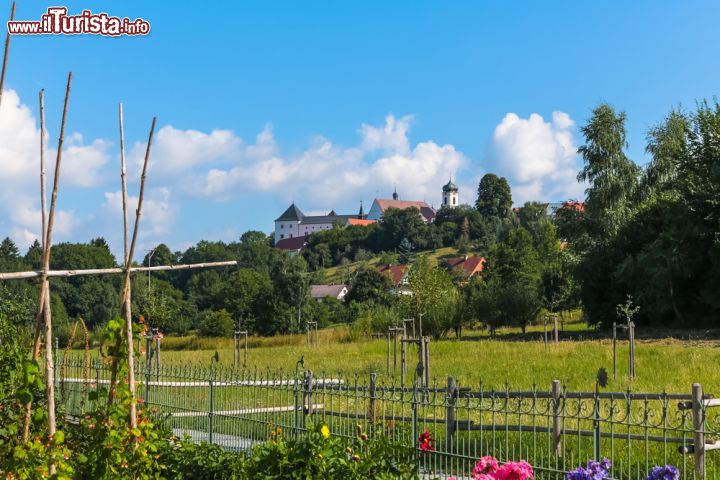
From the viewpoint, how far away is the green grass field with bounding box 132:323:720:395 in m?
17.2

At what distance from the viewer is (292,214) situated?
195000 mm

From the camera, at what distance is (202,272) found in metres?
92.4

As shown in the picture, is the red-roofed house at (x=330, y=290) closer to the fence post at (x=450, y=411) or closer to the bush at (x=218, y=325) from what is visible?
the bush at (x=218, y=325)

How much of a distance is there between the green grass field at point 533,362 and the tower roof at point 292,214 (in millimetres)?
162005

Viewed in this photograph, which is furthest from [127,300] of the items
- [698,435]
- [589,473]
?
[698,435]

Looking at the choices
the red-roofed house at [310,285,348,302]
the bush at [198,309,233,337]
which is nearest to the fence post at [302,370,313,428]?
the bush at [198,309,233,337]

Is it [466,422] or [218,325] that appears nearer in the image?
[466,422]

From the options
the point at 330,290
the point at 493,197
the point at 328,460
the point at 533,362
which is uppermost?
the point at 493,197

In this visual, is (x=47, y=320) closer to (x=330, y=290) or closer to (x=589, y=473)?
(x=589, y=473)

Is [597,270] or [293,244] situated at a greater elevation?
[293,244]

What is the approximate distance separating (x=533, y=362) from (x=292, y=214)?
575 feet

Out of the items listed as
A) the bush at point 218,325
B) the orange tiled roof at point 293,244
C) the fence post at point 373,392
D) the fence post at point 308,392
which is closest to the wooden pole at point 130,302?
the fence post at point 308,392

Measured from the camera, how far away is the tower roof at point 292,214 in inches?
7648

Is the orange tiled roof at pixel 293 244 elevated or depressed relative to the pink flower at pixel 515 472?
elevated
